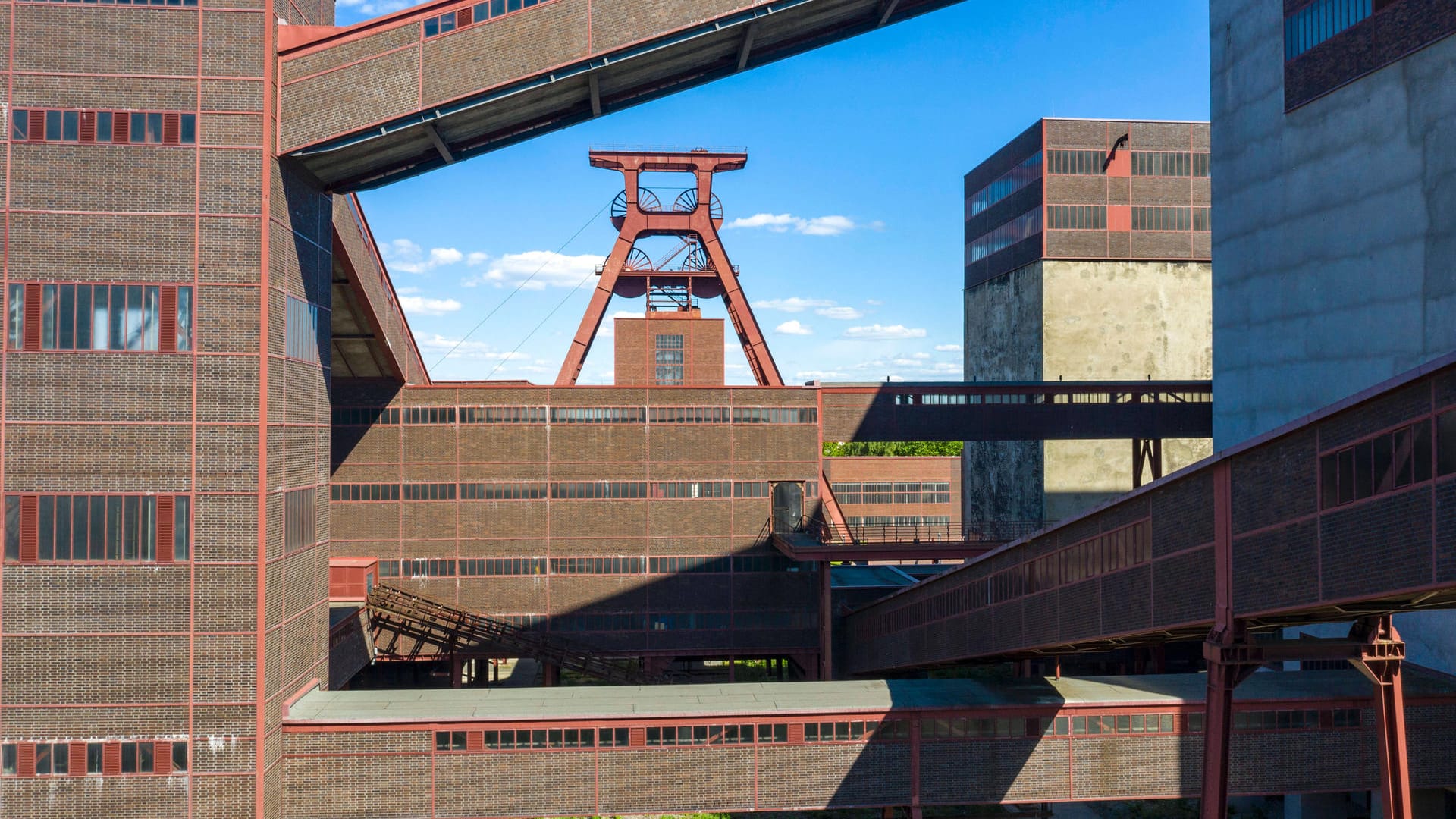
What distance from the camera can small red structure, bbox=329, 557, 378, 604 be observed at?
2906 centimetres

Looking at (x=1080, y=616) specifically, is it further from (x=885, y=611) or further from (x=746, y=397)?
(x=746, y=397)

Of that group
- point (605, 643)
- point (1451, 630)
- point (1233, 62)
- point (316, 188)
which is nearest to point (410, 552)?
point (605, 643)

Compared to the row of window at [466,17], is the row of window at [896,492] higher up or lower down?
lower down

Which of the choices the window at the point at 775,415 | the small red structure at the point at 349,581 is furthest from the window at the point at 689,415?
the small red structure at the point at 349,581

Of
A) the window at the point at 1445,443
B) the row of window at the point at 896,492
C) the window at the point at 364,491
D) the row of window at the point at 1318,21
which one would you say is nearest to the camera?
the window at the point at 1445,443

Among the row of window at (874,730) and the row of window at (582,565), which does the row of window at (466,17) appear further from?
the row of window at (582,565)

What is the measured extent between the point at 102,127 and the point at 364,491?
1537 cm

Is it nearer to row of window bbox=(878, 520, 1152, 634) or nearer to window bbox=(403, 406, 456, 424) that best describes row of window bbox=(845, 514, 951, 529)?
window bbox=(403, 406, 456, 424)

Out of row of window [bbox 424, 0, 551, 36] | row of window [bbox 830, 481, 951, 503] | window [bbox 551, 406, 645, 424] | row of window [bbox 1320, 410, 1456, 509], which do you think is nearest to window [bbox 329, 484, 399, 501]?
window [bbox 551, 406, 645, 424]

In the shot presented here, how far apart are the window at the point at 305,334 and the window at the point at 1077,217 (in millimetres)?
33620

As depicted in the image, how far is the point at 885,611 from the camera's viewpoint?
28.2 m

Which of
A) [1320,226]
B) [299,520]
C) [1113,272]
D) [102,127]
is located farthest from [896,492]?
[102,127]

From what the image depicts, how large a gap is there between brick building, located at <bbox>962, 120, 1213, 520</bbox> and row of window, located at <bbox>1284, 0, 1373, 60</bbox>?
1673 centimetres

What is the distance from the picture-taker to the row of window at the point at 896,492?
6116cm
